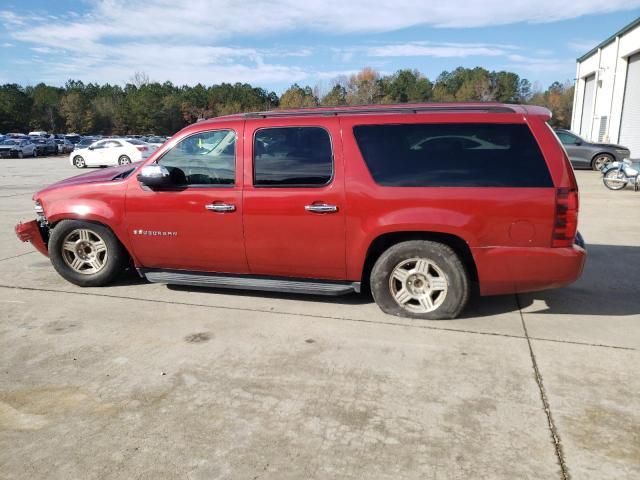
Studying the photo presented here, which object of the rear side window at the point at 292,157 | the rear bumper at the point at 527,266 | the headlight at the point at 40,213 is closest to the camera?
the rear bumper at the point at 527,266

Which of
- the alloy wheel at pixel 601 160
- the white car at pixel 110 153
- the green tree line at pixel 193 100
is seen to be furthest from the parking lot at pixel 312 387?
the green tree line at pixel 193 100

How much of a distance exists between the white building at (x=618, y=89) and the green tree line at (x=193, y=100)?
45.2 meters

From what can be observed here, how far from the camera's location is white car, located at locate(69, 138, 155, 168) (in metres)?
24.2

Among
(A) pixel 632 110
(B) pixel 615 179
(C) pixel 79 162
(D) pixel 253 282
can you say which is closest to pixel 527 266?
(D) pixel 253 282

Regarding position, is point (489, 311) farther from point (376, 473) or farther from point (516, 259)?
point (376, 473)

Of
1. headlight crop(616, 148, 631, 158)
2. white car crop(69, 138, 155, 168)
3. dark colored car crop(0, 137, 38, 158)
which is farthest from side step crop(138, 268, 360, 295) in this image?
dark colored car crop(0, 137, 38, 158)

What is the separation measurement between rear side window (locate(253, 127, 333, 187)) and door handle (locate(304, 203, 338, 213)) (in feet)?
0.60

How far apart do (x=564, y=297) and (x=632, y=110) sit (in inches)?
941

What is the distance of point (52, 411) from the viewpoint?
3.10m

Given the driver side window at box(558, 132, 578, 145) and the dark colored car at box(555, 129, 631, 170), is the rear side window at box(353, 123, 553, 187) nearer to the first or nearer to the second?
the dark colored car at box(555, 129, 631, 170)

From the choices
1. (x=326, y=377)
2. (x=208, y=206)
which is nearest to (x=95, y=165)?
(x=208, y=206)

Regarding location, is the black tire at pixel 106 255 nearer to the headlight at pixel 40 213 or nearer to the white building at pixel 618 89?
the headlight at pixel 40 213

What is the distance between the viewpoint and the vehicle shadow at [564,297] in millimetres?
4711

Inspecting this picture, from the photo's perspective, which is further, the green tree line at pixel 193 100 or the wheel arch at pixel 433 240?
the green tree line at pixel 193 100
